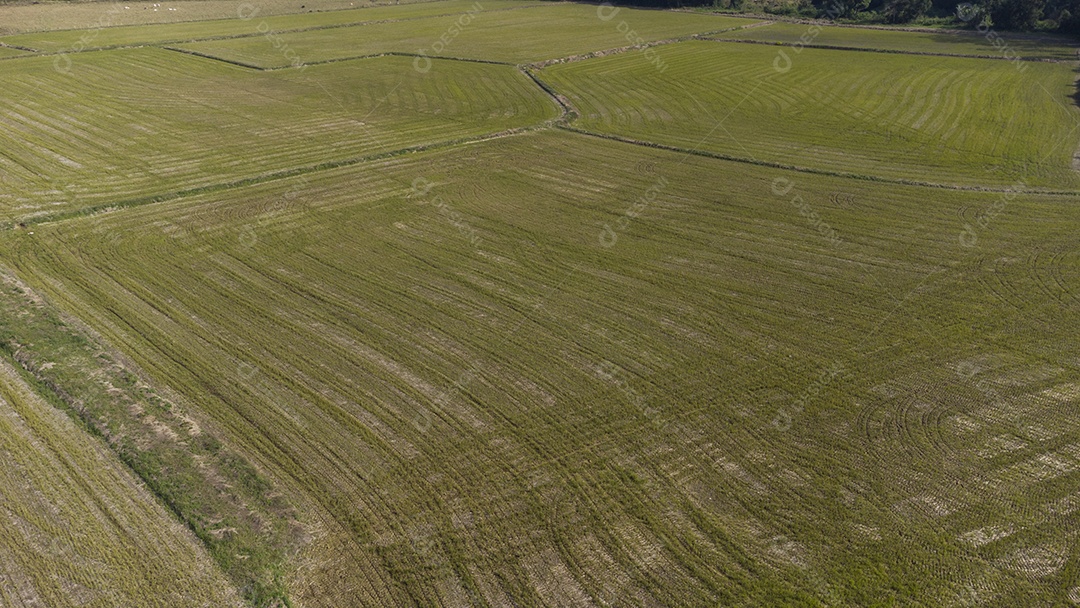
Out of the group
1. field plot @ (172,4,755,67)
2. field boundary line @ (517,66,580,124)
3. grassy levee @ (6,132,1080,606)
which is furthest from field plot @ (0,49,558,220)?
field plot @ (172,4,755,67)

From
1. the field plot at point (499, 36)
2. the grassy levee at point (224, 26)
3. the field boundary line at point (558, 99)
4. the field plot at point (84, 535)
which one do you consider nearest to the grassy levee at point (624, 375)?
the field plot at point (84, 535)

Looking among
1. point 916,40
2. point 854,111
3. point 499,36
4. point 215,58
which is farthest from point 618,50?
point 215,58

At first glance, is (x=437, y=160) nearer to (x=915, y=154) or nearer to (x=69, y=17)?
(x=915, y=154)

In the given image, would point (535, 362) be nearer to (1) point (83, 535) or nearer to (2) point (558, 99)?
(1) point (83, 535)

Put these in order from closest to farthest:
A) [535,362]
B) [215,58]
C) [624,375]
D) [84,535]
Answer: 1. [84,535]
2. [624,375]
3. [535,362]
4. [215,58]

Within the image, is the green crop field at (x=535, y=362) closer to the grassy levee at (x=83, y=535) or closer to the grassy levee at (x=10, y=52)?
the grassy levee at (x=83, y=535)

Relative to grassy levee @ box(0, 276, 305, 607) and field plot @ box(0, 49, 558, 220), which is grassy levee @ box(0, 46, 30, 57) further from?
grassy levee @ box(0, 276, 305, 607)
